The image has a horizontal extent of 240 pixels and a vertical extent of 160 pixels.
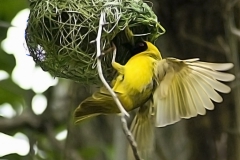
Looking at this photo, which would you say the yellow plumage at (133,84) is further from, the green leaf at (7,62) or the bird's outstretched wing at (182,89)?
the green leaf at (7,62)

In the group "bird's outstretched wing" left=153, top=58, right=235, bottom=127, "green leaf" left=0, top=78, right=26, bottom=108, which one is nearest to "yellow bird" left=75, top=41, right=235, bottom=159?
"bird's outstretched wing" left=153, top=58, right=235, bottom=127

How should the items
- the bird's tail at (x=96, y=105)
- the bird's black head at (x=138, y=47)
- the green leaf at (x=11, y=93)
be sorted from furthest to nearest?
the green leaf at (x=11, y=93) → the bird's black head at (x=138, y=47) → the bird's tail at (x=96, y=105)

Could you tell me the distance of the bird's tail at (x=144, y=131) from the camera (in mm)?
1833

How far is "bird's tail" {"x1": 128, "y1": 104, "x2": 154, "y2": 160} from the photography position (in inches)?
72.2

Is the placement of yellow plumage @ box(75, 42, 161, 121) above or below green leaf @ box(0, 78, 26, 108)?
above

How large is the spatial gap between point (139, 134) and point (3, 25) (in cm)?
82

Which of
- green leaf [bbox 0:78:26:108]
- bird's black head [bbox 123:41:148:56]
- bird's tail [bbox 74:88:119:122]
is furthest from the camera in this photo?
green leaf [bbox 0:78:26:108]

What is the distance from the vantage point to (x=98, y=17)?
1.72 metres

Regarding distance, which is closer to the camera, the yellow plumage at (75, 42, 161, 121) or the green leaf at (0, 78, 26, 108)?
the yellow plumage at (75, 42, 161, 121)

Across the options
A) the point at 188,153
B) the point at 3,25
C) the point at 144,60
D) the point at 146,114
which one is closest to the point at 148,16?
the point at 144,60

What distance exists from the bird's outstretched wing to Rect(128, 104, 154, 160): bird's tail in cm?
8

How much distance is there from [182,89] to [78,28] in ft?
1.06

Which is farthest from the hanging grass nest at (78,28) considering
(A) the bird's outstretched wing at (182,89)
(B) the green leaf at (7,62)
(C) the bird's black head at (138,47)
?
(B) the green leaf at (7,62)

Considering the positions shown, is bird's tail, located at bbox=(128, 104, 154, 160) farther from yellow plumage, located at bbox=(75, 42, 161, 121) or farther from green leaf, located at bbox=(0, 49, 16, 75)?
green leaf, located at bbox=(0, 49, 16, 75)
